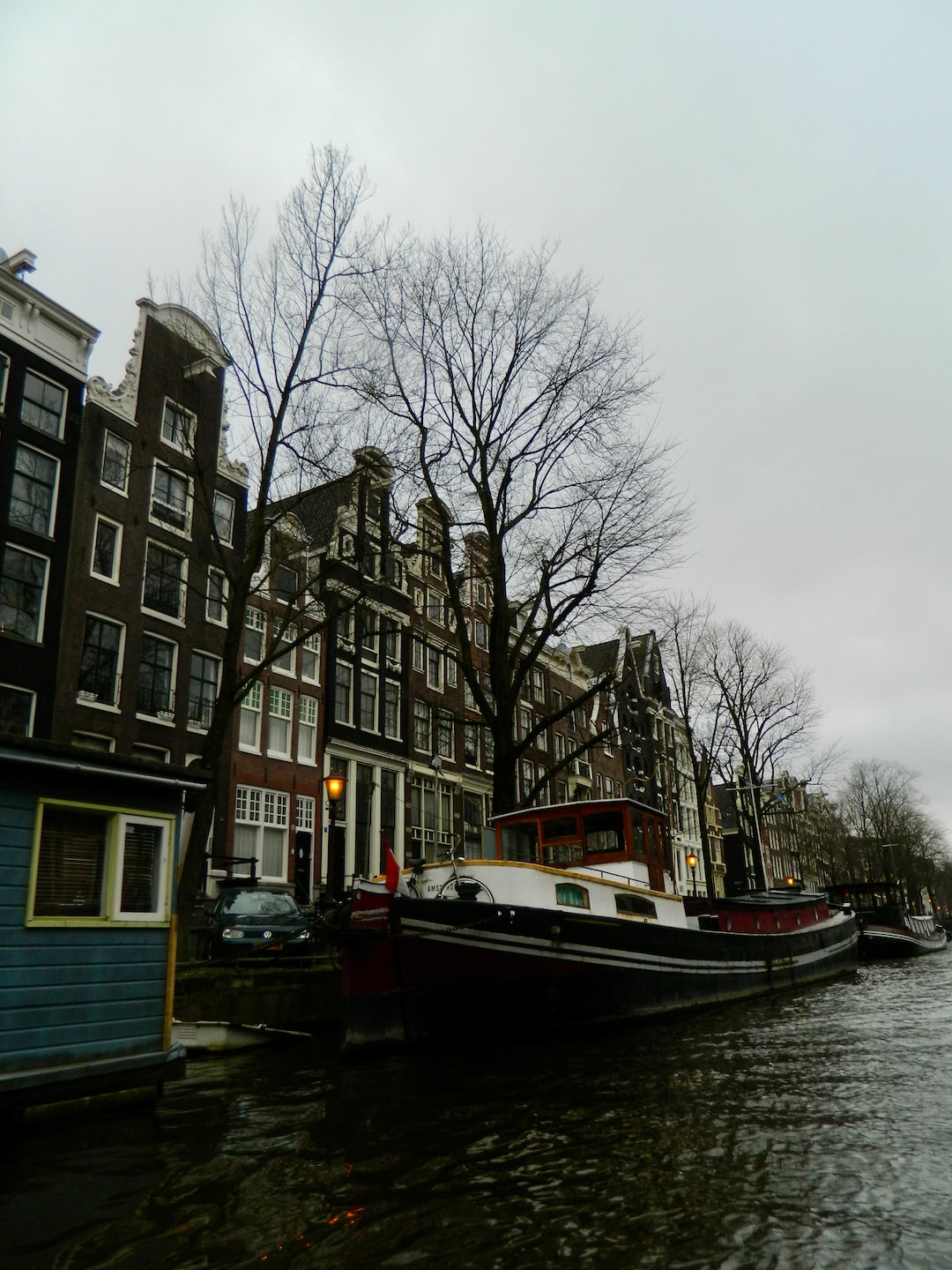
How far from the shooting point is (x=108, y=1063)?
9102 millimetres

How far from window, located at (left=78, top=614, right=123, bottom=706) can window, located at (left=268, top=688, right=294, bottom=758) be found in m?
5.69

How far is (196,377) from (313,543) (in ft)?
20.7

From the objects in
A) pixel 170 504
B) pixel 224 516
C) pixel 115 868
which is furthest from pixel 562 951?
pixel 224 516

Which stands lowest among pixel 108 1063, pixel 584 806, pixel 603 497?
pixel 108 1063

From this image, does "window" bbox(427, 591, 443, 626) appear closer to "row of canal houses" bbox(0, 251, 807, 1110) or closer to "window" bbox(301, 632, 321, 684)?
Result: "row of canal houses" bbox(0, 251, 807, 1110)

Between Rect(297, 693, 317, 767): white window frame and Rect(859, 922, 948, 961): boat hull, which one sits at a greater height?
Rect(297, 693, 317, 767): white window frame

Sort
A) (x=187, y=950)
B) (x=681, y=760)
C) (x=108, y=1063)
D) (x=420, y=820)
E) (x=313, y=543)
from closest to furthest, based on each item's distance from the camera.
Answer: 1. (x=108, y=1063)
2. (x=187, y=950)
3. (x=313, y=543)
4. (x=420, y=820)
5. (x=681, y=760)

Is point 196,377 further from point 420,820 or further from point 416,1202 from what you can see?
point 416,1202

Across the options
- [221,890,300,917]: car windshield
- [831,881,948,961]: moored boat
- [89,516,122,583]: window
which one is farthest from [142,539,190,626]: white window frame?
[831,881,948,961]: moored boat

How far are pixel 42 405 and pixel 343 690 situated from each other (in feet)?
44.3

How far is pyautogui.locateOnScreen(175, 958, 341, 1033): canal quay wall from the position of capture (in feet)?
45.1

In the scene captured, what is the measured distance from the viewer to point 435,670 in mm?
39438

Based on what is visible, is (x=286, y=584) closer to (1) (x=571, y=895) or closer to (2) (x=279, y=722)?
(2) (x=279, y=722)

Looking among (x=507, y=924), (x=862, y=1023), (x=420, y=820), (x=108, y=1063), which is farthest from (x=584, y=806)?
(x=420, y=820)
